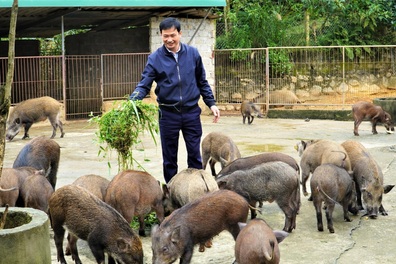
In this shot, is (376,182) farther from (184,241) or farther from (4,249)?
(4,249)

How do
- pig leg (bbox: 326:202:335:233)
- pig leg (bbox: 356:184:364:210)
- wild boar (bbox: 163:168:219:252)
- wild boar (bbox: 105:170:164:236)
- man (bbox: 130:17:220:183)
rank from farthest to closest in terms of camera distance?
pig leg (bbox: 356:184:364:210) < man (bbox: 130:17:220:183) < pig leg (bbox: 326:202:335:233) < wild boar (bbox: 163:168:219:252) < wild boar (bbox: 105:170:164:236)

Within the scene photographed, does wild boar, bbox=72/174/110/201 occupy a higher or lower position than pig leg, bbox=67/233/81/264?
higher

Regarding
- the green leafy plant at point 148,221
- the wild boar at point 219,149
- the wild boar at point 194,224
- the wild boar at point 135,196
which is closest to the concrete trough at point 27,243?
the wild boar at point 194,224

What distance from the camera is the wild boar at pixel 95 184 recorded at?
23.4ft

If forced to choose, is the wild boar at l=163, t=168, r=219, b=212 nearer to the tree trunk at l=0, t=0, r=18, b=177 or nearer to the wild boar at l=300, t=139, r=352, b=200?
the wild boar at l=300, t=139, r=352, b=200

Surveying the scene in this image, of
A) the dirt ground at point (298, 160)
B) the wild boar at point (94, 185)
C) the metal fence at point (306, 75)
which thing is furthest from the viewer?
the metal fence at point (306, 75)

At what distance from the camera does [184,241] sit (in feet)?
19.5

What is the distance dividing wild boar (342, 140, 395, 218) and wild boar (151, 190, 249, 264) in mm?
2074

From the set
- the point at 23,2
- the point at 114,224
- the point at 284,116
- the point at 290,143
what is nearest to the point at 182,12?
the point at 284,116

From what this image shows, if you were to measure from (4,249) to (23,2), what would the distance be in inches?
415

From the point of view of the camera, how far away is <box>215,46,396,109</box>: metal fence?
1944cm

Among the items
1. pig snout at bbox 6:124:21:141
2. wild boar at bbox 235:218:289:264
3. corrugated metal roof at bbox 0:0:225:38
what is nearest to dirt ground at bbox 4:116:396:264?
pig snout at bbox 6:124:21:141

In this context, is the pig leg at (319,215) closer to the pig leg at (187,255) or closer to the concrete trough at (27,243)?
the pig leg at (187,255)

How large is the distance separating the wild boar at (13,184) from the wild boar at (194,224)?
75.6 inches
